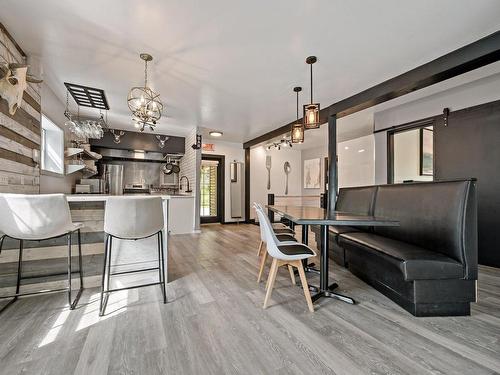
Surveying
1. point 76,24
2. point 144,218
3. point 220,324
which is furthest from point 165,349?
point 76,24

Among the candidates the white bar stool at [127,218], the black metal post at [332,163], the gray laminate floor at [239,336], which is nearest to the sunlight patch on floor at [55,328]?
the gray laminate floor at [239,336]

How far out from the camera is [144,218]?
6.73 ft

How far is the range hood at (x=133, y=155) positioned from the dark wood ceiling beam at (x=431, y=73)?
14.2ft

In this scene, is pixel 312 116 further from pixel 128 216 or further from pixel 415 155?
pixel 415 155

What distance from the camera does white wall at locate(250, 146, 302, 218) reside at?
744cm

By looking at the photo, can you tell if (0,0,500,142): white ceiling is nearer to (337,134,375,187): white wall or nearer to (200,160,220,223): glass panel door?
(337,134,375,187): white wall

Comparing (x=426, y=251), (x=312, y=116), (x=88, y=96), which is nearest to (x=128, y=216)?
(x=312, y=116)

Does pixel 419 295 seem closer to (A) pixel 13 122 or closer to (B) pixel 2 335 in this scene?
(B) pixel 2 335

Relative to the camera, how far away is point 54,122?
3.51 m

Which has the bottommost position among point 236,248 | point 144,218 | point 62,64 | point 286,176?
point 236,248

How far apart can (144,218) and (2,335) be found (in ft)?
3.91

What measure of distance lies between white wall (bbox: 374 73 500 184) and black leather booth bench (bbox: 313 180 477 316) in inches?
70.6

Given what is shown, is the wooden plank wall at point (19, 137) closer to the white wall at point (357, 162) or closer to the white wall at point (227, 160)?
the white wall at point (227, 160)

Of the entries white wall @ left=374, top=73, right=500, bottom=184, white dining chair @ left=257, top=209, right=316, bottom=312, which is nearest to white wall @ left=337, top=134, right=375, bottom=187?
white wall @ left=374, top=73, right=500, bottom=184
